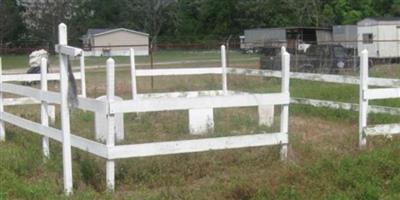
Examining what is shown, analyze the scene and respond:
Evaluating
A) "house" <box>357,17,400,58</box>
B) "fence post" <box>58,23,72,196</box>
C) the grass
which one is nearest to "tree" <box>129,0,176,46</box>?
"house" <box>357,17,400,58</box>

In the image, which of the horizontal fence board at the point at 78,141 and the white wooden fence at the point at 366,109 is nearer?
the horizontal fence board at the point at 78,141

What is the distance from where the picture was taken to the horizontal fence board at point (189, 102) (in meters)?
7.42

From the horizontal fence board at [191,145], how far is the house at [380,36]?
114 feet

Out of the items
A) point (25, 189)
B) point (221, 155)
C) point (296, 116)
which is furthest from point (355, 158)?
point (296, 116)

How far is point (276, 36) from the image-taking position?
6406cm

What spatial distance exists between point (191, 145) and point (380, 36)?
3888 centimetres

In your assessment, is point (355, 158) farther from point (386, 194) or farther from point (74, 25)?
point (74, 25)

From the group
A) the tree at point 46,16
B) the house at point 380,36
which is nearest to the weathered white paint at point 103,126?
the house at point 380,36

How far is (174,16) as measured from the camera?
10694 centimetres

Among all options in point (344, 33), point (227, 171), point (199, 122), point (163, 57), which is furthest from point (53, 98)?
point (344, 33)

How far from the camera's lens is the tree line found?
275 ft

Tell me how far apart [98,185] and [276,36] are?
189ft

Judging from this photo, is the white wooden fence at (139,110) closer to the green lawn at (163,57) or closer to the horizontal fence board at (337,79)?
the horizontal fence board at (337,79)

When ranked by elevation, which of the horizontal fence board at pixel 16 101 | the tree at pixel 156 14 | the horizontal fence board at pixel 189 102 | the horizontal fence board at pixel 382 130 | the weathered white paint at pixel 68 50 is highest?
the tree at pixel 156 14
